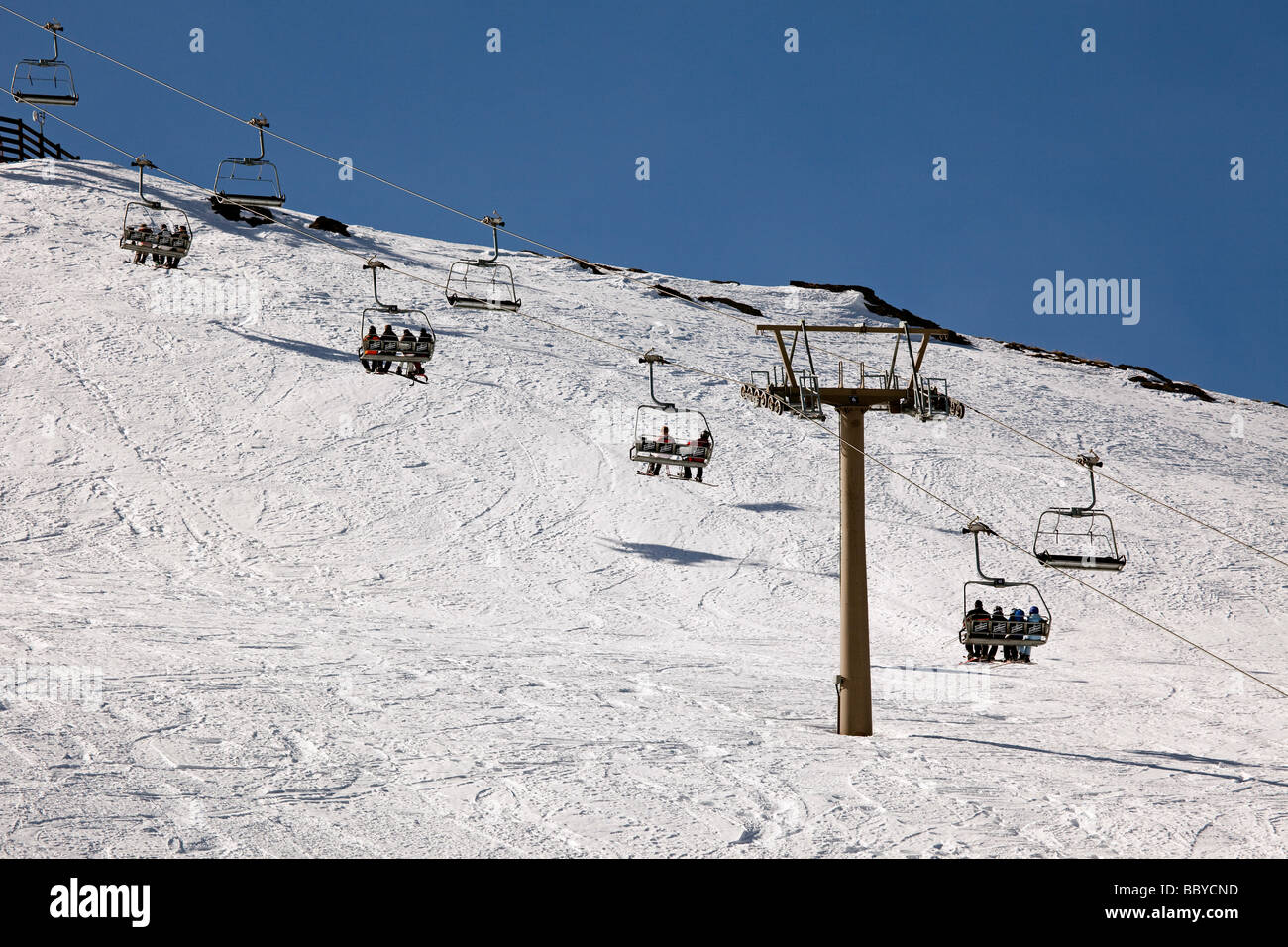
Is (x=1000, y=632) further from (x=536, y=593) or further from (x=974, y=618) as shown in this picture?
(x=536, y=593)

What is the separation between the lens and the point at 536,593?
27016 mm

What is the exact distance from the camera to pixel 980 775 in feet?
47.6

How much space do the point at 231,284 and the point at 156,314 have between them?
14.1ft

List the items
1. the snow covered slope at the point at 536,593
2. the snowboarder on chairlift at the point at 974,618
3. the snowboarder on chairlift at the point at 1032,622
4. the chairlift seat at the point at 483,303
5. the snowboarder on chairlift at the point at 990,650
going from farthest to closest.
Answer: the chairlift seat at the point at 483,303, the snowboarder on chairlift at the point at 990,650, the snowboarder on chairlift at the point at 974,618, the snowboarder on chairlift at the point at 1032,622, the snow covered slope at the point at 536,593

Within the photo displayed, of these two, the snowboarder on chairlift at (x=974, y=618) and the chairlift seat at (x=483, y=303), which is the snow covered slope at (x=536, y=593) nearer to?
the snowboarder on chairlift at (x=974, y=618)

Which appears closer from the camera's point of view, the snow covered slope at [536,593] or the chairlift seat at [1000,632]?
the snow covered slope at [536,593]

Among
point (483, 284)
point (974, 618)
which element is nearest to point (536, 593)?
point (974, 618)

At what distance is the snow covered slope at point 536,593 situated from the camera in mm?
12445

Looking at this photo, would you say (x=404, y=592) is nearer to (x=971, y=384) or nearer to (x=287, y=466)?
(x=287, y=466)

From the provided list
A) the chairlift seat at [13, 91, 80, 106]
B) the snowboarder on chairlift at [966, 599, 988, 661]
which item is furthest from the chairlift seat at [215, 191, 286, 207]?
the snowboarder on chairlift at [966, 599, 988, 661]

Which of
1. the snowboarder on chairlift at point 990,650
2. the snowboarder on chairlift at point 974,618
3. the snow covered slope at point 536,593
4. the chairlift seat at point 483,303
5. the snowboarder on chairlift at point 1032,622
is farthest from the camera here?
the chairlift seat at point 483,303

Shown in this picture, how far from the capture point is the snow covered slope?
Answer: 1245 centimetres

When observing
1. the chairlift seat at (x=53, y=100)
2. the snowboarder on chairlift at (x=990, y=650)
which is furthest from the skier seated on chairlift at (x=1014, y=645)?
the chairlift seat at (x=53, y=100)
